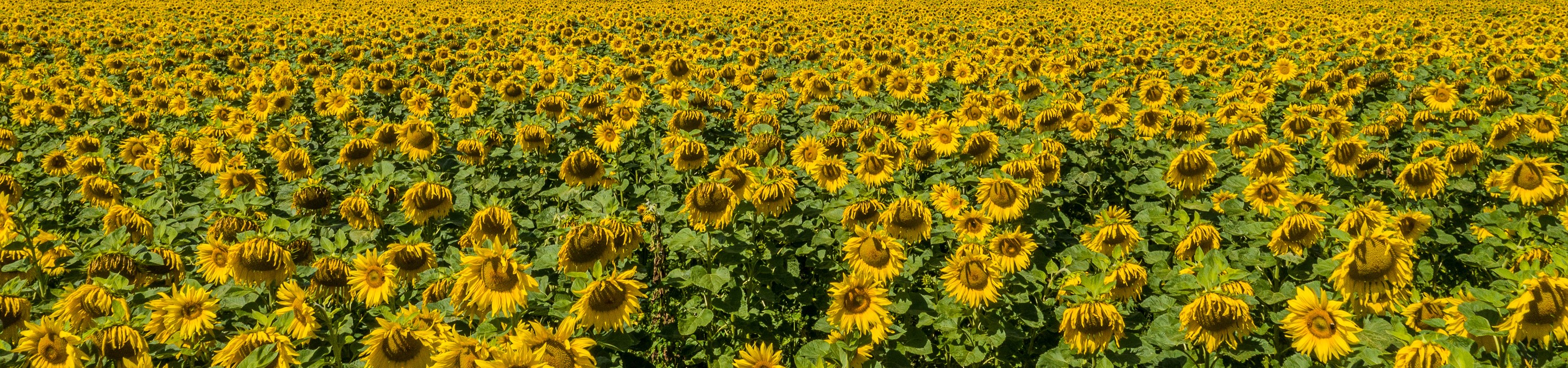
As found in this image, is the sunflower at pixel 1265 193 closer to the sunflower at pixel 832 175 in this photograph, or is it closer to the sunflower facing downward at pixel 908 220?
the sunflower facing downward at pixel 908 220

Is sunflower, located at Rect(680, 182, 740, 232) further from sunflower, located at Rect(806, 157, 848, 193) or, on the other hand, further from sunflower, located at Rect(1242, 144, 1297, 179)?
sunflower, located at Rect(1242, 144, 1297, 179)

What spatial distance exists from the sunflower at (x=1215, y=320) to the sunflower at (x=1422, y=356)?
49 cm

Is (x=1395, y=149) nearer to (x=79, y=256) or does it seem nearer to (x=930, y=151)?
(x=930, y=151)

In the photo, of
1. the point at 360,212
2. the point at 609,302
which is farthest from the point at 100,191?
the point at 609,302

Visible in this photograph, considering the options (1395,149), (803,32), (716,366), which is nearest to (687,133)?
(716,366)

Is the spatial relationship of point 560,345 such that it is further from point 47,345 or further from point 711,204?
point 47,345

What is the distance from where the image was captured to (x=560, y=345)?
2.57m

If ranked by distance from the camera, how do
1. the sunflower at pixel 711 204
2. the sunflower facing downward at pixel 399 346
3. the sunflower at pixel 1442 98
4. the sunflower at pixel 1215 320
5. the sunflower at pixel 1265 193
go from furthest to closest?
the sunflower at pixel 1442 98, the sunflower at pixel 1265 193, the sunflower at pixel 711 204, the sunflower at pixel 1215 320, the sunflower facing downward at pixel 399 346

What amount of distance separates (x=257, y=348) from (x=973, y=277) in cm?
307

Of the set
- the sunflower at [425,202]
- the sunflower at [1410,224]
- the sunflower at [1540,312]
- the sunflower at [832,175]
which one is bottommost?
the sunflower at [832,175]

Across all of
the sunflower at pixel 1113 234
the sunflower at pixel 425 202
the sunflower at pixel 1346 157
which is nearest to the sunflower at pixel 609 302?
the sunflower at pixel 425 202

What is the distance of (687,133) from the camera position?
4.70m

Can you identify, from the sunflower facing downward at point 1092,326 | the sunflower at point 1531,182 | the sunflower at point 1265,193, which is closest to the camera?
the sunflower facing downward at point 1092,326

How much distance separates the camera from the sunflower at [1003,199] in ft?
13.5
